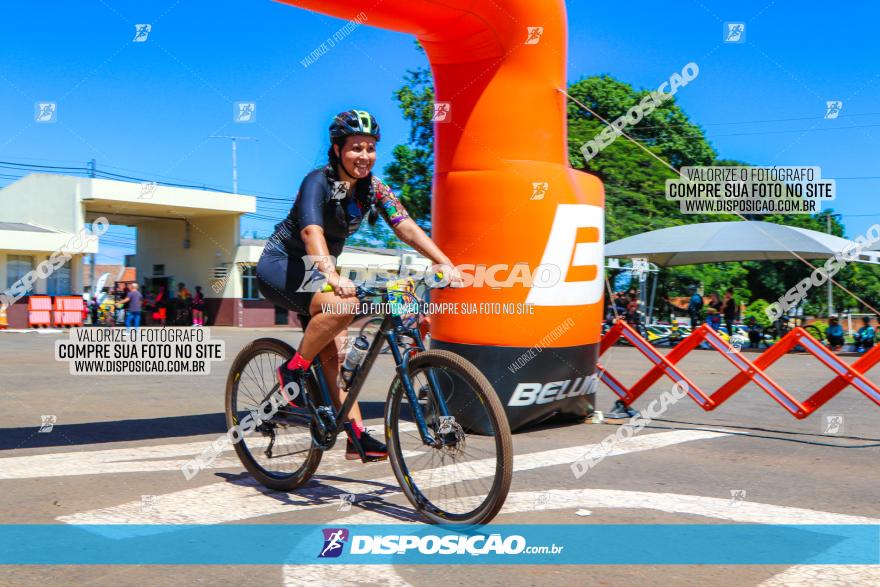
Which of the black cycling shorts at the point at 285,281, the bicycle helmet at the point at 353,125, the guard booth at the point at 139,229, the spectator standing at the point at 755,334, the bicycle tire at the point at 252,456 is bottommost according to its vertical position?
the spectator standing at the point at 755,334

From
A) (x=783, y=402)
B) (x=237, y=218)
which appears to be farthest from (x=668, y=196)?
(x=783, y=402)

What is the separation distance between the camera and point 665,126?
40.3 m

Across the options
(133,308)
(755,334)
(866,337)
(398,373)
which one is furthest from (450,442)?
(133,308)

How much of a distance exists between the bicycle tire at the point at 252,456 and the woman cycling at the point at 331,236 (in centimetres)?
14

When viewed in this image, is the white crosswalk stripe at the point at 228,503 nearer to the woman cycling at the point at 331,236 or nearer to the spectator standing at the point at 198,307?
the woman cycling at the point at 331,236

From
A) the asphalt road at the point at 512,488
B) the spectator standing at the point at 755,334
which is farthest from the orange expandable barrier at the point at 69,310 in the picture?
the asphalt road at the point at 512,488

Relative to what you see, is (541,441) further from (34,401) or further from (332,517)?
(34,401)

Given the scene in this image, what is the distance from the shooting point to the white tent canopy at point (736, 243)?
2112 centimetres

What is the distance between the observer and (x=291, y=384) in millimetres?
4441

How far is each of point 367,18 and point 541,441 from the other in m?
3.71

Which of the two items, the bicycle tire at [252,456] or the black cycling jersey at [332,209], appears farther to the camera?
the bicycle tire at [252,456]

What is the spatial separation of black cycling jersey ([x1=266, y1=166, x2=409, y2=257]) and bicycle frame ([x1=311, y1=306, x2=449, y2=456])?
62cm

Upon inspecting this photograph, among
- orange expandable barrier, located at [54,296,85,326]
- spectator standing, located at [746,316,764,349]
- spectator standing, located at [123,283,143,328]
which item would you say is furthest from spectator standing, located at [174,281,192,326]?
spectator standing, located at [746,316,764,349]

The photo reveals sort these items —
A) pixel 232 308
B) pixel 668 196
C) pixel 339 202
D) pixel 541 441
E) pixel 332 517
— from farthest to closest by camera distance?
1. pixel 232 308
2. pixel 668 196
3. pixel 541 441
4. pixel 339 202
5. pixel 332 517
